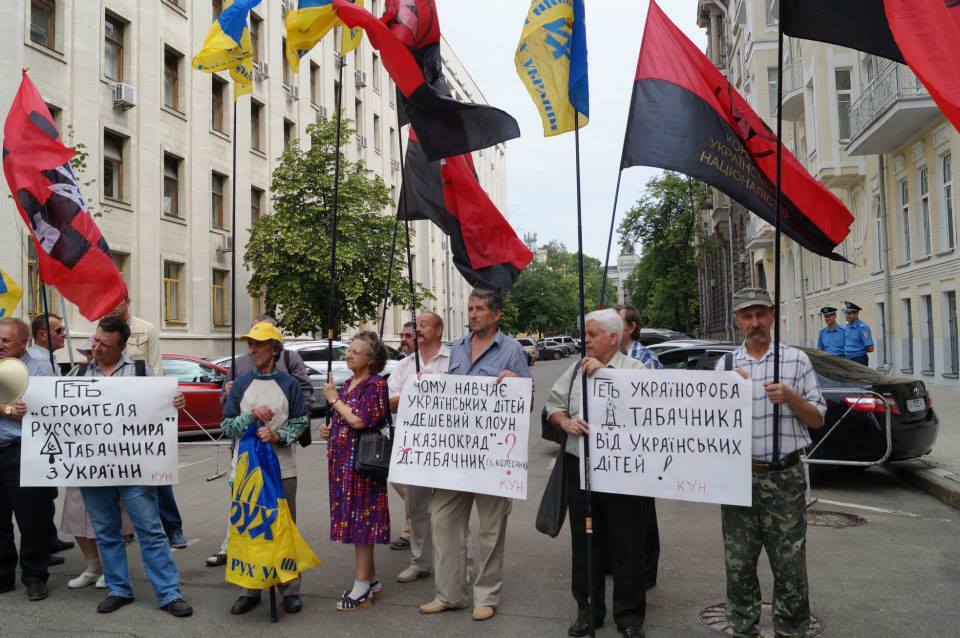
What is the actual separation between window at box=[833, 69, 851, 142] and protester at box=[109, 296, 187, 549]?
75.3 feet

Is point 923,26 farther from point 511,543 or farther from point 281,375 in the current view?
point 511,543

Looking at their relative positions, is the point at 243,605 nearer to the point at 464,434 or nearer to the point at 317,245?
the point at 464,434

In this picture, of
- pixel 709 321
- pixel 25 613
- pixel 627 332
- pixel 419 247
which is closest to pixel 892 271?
pixel 627 332

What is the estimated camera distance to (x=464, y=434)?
496 centimetres

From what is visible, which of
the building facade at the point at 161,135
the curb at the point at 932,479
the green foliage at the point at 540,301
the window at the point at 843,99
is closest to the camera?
the curb at the point at 932,479

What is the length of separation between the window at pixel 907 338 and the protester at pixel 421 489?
1881cm

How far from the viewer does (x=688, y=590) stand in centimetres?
527

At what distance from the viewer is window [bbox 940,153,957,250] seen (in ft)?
60.6

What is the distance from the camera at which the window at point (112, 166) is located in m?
22.4

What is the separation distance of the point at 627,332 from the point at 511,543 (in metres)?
1.95

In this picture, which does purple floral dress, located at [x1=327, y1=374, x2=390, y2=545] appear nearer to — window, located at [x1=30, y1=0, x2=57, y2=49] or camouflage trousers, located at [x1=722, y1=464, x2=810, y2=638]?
camouflage trousers, located at [x1=722, y1=464, x2=810, y2=638]

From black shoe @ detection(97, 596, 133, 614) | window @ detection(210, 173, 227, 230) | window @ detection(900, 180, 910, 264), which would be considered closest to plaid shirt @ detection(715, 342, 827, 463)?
black shoe @ detection(97, 596, 133, 614)

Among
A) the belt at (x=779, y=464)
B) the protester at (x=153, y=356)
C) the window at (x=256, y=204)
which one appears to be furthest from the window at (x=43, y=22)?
the belt at (x=779, y=464)

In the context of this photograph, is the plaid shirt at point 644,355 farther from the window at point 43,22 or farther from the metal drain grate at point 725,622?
the window at point 43,22
